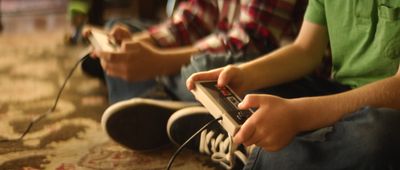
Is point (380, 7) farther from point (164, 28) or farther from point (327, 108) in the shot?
point (164, 28)

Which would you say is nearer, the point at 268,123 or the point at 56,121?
the point at 268,123

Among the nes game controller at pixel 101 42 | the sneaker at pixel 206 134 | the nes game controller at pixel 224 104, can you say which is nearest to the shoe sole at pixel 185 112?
the sneaker at pixel 206 134

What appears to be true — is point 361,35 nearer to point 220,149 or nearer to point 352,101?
point 352,101

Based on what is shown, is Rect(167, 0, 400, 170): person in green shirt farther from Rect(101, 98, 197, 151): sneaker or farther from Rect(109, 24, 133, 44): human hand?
Rect(109, 24, 133, 44): human hand

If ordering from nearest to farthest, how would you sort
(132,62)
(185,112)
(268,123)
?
1. (268,123)
2. (185,112)
3. (132,62)

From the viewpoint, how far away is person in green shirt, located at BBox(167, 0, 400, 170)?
56cm

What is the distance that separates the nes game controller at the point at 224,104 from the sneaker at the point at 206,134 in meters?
0.12

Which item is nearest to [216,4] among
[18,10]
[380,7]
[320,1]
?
[320,1]

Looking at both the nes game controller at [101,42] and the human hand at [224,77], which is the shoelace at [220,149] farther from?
the nes game controller at [101,42]

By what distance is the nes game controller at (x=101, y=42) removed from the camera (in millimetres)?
910

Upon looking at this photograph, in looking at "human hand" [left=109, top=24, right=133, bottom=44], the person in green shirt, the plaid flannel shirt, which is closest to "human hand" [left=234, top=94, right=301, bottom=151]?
the person in green shirt

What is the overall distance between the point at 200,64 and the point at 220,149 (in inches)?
6.9

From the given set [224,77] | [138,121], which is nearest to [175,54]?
[138,121]

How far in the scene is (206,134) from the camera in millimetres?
780
